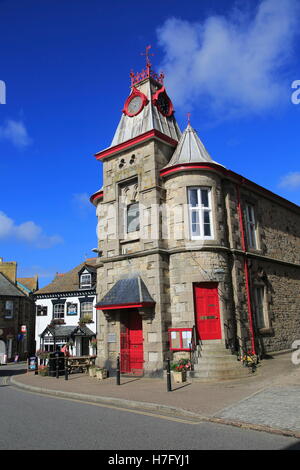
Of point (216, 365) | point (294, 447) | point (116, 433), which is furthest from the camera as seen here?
point (216, 365)

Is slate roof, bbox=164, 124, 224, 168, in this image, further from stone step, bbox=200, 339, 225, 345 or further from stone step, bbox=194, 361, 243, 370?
stone step, bbox=194, 361, 243, 370

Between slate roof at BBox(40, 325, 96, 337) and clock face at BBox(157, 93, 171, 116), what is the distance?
18351 millimetres

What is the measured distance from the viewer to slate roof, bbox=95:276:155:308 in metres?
15.2

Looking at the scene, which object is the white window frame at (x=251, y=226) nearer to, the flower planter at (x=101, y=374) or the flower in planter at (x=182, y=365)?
the flower in planter at (x=182, y=365)

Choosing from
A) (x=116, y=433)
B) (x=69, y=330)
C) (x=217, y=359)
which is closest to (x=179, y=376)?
(x=217, y=359)

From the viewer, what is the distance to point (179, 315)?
49.9ft

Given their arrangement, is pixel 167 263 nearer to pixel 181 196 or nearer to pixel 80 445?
pixel 181 196

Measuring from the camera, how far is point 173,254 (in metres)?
15.9

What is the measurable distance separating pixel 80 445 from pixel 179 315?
9.30 meters

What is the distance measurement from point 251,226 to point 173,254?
5.91m

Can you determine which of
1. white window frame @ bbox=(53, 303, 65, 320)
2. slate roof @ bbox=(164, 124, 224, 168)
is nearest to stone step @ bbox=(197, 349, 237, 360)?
slate roof @ bbox=(164, 124, 224, 168)

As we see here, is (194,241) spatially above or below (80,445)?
above

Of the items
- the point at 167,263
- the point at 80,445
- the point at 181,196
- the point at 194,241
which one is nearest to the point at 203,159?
the point at 181,196

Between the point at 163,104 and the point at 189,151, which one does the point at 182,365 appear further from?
the point at 163,104
